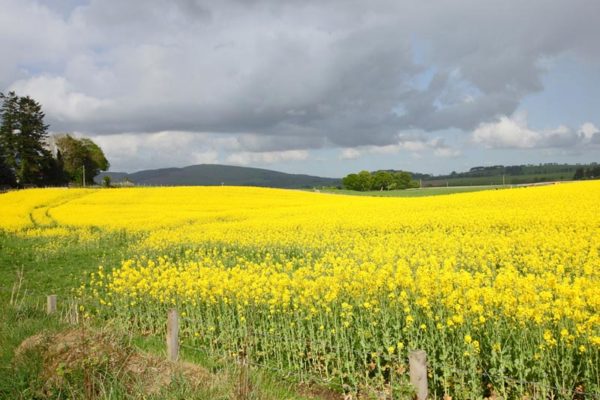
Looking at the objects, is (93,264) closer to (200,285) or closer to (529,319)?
(200,285)

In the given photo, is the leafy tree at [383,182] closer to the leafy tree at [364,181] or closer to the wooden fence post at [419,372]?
the leafy tree at [364,181]

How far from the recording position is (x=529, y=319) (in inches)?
268

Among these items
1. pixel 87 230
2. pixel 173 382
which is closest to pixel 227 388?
pixel 173 382

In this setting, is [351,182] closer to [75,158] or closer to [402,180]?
[402,180]

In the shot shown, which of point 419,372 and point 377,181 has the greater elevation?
point 377,181

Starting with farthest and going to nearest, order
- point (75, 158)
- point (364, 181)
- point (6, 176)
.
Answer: point (364, 181) → point (75, 158) → point (6, 176)

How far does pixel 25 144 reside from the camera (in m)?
75.6

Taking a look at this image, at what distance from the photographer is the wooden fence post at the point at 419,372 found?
533cm

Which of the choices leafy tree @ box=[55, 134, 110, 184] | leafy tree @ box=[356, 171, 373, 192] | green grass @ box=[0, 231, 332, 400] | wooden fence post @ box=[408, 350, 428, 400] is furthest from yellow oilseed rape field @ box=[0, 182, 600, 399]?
leafy tree @ box=[356, 171, 373, 192]

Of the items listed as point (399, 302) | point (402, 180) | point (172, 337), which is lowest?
point (172, 337)

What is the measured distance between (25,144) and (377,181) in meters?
69.8

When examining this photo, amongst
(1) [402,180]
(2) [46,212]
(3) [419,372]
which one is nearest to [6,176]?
(2) [46,212]

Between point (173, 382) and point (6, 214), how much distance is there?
131 feet

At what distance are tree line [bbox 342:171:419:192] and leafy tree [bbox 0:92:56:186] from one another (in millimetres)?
61767
